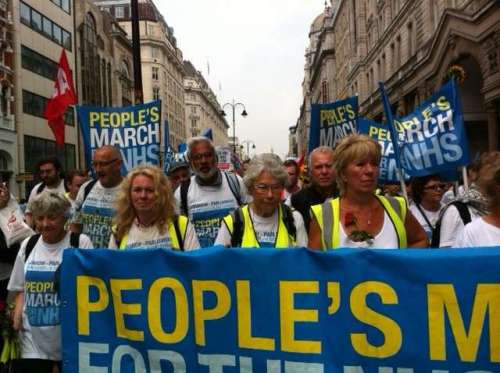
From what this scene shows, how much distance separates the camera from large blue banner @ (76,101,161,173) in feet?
24.3

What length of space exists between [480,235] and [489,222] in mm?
92

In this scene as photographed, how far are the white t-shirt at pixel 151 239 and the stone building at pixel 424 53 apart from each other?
1810 centimetres

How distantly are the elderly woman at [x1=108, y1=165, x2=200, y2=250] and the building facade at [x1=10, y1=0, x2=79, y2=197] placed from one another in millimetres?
29218

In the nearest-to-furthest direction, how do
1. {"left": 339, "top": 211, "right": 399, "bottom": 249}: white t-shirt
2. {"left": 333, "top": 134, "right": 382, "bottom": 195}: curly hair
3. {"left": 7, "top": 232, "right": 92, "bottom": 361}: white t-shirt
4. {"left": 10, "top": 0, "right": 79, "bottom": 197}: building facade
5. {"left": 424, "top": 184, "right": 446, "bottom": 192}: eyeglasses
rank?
{"left": 339, "top": 211, "right": 399, "bottom": 249}: white t-shirt
{"left": 333, "top": 134, "right": 382, "bottom": 195}: curly hair
{"left": 7, "top": 232, "right": 92, "bottom": 361}: white t-shirt
{"left": 424, "top": 184, "right": 446, "bottom": 192}: eyeglasses
{"left": 10, "top": 0, "right": 79, "bottom": 197}: building facade

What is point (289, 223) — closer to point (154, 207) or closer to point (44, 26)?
point (154, 207)

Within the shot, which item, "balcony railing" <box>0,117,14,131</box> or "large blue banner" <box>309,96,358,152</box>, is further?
"balcony railing" <box>0,117,14,131</box>

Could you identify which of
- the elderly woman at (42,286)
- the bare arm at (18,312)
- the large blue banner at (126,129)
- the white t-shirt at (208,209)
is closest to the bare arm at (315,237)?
the elderly woman at (42,286)

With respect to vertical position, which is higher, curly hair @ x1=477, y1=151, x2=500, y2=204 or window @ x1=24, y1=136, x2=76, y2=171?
window @ x1=24, y1=136, x2=76, y2=171

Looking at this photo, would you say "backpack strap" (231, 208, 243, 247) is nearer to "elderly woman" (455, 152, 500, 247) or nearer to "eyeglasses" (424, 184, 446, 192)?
"elderly woman" (455, 152, 500, 247)

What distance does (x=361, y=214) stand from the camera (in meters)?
3.47

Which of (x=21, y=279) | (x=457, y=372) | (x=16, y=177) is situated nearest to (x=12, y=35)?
(x=16, y=177)

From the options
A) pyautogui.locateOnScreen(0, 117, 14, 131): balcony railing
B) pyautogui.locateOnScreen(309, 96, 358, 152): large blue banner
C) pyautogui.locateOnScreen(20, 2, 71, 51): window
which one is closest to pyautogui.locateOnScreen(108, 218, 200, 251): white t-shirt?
pyautogui.locateOnScreen(309, 96, 358, 152): large blue banner

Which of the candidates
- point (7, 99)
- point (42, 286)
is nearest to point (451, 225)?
point (42, 286)

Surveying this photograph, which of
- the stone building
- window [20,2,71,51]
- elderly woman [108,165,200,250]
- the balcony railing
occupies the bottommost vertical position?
elderly woman [108,165,200,250]
